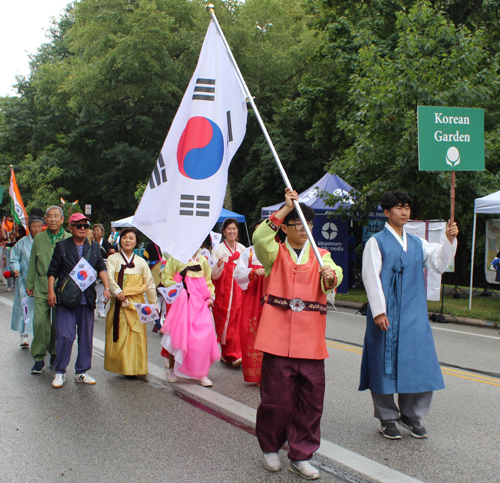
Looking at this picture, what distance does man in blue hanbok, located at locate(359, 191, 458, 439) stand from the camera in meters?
4.20

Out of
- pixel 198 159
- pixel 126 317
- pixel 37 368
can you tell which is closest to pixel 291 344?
pixel 198 159

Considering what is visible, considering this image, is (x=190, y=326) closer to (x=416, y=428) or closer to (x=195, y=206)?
(x=195, y=206)

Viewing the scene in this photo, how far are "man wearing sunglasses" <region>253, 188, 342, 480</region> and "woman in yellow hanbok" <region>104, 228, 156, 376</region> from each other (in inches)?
104

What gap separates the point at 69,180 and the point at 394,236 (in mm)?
31909

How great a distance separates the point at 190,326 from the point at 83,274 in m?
1.24

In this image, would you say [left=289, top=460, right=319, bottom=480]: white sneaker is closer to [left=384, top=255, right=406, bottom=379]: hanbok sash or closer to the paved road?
the paved road

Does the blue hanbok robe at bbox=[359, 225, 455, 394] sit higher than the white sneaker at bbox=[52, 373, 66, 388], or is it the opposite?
the blue hanbok robe at bbox=[359, 225, 455, 394]

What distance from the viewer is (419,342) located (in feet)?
13.9

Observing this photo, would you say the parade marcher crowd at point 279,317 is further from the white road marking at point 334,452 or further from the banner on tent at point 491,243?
the banner on tent at point 491,243

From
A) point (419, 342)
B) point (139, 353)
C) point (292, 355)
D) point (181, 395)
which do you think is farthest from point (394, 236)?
point (139, 353)

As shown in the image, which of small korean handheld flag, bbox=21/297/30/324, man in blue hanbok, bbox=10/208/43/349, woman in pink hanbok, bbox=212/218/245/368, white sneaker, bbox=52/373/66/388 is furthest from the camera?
man in blue hanbok, bbox=10/208/43/349

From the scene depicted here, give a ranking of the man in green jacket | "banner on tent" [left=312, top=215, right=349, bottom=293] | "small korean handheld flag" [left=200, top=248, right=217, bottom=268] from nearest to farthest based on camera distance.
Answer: the man in green jacket → "small korean handheld flag" [left=200, top=248, right=217, bottom=268] → "banner on tent" [left=312, top=215, right=349, bottom=293]

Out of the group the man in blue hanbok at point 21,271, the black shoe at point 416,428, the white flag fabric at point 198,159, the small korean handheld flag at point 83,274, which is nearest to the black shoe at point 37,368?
the small korean handheld flag at point 83,274

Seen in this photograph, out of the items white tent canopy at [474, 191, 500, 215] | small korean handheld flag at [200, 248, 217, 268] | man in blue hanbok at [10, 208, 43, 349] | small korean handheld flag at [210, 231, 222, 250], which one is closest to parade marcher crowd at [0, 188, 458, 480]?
small korean handheld flag at [200, 248, 217, 268]
